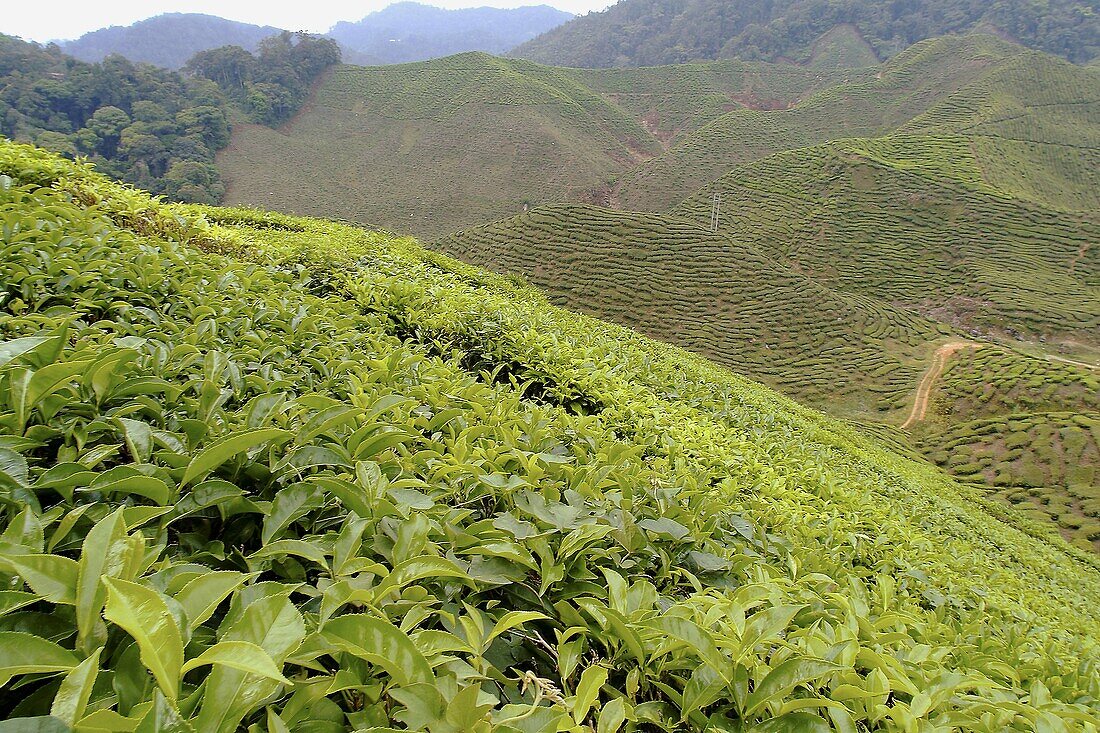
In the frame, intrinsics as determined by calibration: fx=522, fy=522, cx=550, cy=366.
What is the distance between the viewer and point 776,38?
74.9m

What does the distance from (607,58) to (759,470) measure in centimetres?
9664

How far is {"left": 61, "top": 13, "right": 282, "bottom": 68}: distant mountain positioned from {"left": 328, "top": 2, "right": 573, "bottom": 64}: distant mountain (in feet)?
89.6

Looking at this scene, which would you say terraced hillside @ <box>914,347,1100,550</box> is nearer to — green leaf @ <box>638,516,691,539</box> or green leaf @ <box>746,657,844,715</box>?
green leaf @ <box>638,516,691,539</box>

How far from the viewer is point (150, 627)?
60 cm

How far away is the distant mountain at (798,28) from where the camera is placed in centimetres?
6450

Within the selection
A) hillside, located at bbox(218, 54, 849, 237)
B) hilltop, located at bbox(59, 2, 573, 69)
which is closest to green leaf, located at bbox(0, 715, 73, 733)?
hillside, located at bbox(218, 54, 849, 237)

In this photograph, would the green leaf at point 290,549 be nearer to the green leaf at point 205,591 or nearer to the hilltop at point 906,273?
the green leaf at point 205,591

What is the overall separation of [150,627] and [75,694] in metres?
0.08

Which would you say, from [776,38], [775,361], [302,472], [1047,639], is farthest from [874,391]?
[776,38]

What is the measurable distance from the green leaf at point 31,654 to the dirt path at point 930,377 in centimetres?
1837

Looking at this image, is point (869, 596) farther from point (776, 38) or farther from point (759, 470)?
point (776, 38)

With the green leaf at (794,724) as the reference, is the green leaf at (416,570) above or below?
above

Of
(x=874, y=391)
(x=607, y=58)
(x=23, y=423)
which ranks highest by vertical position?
(x=607, y=58)

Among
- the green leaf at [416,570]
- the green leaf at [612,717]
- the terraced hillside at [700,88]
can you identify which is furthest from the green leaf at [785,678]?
the terraced hillside at [700,88]
